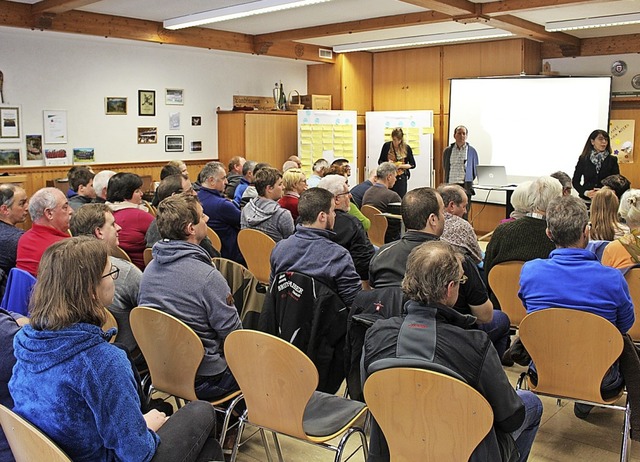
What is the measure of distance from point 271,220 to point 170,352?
2.21 m

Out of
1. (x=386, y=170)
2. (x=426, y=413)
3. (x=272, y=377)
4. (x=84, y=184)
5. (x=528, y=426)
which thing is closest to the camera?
(x=426, y=413)

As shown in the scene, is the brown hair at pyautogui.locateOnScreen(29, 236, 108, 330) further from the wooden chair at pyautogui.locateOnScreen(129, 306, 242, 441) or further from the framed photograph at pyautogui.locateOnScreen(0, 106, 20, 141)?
the framed photograph at pyautogui.locateOnScreen(0, 106, 20, 141)

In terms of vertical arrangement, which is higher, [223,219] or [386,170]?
[386,170]

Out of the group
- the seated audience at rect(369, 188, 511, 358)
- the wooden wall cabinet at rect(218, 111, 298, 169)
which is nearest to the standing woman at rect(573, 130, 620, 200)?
the wooden wall cabinet at rect(218, 111, 298, 169)

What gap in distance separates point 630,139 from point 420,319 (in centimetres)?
840

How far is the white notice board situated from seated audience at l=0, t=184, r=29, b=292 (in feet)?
24.5

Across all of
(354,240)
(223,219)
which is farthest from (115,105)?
(354,240)

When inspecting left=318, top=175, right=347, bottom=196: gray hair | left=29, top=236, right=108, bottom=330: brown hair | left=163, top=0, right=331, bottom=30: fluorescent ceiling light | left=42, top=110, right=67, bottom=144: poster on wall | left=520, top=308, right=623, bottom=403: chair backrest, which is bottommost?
left=520, top=308, right=623, bottom=403: chair backrest

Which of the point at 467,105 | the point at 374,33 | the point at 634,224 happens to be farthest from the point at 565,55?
the point at 634,224

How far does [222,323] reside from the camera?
276cm

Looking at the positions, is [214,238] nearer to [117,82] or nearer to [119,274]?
[119,274]

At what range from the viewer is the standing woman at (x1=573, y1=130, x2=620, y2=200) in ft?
24.4

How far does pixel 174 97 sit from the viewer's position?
9.41 meters

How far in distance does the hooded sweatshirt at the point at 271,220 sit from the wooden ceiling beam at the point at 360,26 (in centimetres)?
407
